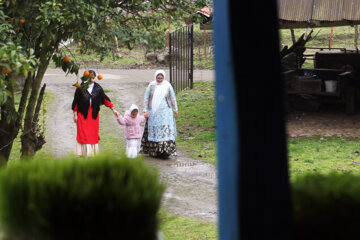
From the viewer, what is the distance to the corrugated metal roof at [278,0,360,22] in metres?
12.5

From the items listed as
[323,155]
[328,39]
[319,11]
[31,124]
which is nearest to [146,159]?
[31,124]

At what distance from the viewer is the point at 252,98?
2404mm

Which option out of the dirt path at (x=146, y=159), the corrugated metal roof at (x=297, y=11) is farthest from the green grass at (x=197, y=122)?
the corrugated metal roof at (x=297, y=11)

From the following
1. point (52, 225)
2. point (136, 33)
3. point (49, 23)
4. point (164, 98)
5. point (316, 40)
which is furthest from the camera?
point (316, 40)

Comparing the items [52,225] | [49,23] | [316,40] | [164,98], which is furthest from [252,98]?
[316,40]

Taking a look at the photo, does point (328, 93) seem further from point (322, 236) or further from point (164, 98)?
point (322, 236)

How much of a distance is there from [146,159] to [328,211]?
8.02 meters

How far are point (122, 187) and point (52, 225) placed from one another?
0.30m

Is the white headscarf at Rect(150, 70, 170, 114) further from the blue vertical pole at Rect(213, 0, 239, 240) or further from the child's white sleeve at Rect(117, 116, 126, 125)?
the blue vertical pole at Rect(213, 0, 239, 240)

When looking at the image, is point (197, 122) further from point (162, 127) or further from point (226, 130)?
point (226, 130)

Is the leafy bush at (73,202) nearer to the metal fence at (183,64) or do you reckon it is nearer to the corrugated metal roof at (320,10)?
the corrugated metal roof at (320,10)

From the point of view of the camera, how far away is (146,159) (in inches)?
416

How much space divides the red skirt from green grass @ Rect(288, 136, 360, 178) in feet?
11.5

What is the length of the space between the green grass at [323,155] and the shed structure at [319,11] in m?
Result: 2.45
